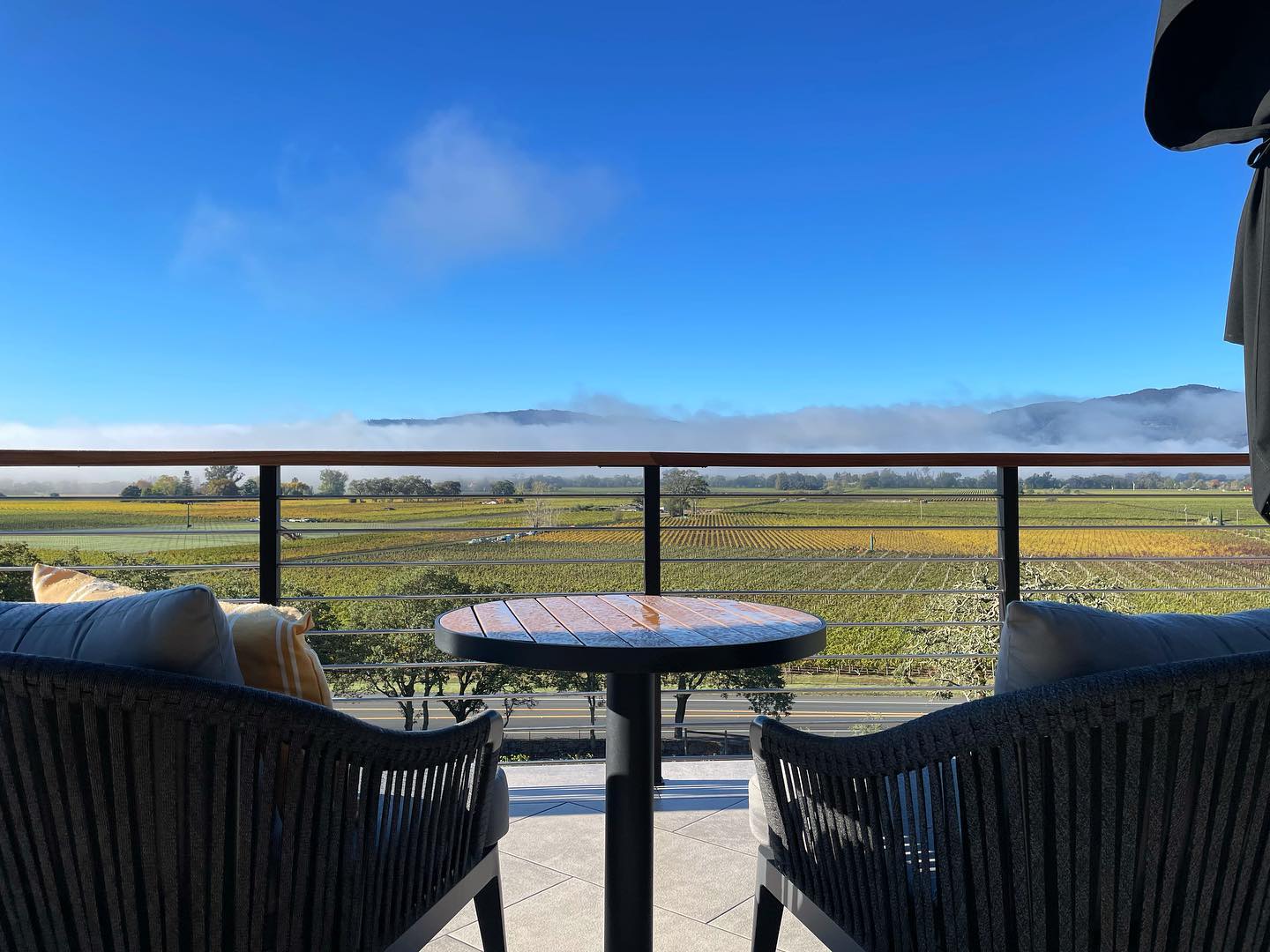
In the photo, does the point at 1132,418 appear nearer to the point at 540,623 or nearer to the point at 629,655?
the point at 540,623

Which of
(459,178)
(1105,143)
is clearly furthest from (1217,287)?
(459,178)

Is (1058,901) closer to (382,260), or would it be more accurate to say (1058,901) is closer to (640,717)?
(640,717)

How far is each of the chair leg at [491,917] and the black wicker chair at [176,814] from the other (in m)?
0.48

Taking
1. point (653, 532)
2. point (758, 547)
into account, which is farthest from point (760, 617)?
point (758, 547)

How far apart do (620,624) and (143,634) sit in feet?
2.65

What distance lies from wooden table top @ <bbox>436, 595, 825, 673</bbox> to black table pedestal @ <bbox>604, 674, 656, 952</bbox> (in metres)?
0.14

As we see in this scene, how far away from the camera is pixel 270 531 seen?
260cm

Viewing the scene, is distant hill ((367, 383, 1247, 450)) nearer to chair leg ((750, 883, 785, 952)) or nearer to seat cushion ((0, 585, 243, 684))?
chair leg ((750, 883, 785, 952))

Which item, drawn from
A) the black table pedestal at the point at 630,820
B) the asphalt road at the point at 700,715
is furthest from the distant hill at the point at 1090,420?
the black table pedestal at the point at 630,820

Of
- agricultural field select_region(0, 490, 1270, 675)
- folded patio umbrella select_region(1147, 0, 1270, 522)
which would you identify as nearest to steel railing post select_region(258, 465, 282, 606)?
folded patio umbrella select_region(1147, 0, 1270, 522)

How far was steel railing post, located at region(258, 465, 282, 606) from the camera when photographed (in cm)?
259

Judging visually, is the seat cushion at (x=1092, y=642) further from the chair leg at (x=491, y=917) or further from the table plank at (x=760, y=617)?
the chair leg at (x=491, y=917)

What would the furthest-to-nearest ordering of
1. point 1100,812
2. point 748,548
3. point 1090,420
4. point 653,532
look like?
point 1090,420, point 748,548, point 653,532, point 1100,812

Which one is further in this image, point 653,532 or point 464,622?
point 653,532
